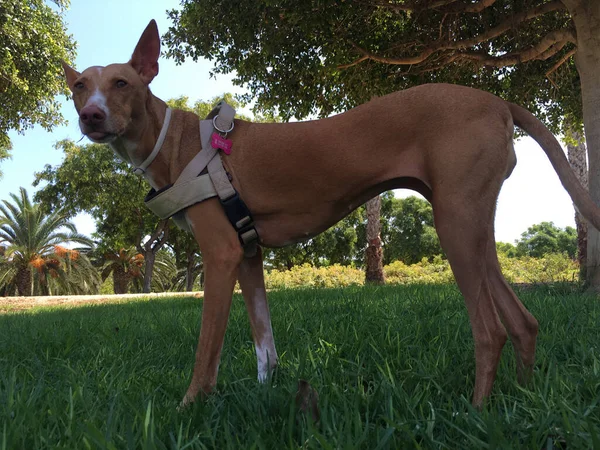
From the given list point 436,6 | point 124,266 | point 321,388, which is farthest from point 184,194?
point 124,266

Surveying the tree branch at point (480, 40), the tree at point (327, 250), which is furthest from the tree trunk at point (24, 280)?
the tree branch at point (480, 40)

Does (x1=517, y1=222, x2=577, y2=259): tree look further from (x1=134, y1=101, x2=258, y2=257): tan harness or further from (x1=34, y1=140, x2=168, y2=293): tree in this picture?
(x1=134, y1=101, x2=258, y2=257): tan harness

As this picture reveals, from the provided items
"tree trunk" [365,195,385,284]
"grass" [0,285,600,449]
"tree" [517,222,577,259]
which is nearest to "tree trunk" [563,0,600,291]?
"grass" [0,285,600,449]

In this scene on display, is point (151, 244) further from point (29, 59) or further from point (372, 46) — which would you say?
point (372, 46)

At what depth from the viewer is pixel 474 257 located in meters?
2.39

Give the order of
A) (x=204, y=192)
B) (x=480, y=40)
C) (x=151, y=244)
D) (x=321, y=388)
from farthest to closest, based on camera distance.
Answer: (x=151, y=244), (x=480, y=40), (x=204, y=192), (x=321, y=388)

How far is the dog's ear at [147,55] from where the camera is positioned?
9.71 feet

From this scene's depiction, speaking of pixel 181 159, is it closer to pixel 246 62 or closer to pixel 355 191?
pixel 355 191

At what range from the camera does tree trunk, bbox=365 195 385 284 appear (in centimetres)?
1459

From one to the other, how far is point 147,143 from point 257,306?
1222mm

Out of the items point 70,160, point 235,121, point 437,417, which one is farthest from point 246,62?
point 70,160

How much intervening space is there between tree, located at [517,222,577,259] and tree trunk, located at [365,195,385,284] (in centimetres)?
4728

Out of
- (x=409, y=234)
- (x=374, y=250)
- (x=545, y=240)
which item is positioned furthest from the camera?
(x=545, y=240)

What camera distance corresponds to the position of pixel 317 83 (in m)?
11.4
